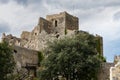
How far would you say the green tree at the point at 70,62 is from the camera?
132ft

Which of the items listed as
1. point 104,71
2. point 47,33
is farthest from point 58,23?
point 104,71

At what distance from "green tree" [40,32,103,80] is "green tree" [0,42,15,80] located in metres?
5.80

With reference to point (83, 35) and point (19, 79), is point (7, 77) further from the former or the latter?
point (83, 35)

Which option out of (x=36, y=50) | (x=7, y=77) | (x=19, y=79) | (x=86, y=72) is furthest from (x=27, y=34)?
(x=7, y=77)

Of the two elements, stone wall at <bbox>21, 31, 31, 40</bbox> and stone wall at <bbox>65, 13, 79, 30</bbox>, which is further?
stone wall at <bbox>65, 13, 79, 30</bbox>

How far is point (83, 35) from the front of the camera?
153 ft

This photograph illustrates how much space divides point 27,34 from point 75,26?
29.2 feet

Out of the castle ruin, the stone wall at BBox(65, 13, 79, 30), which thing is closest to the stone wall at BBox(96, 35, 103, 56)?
the castle ruin

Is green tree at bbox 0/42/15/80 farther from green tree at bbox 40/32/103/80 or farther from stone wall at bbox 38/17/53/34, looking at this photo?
stone wall at bbox 38/17/53/34

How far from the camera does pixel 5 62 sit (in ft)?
115

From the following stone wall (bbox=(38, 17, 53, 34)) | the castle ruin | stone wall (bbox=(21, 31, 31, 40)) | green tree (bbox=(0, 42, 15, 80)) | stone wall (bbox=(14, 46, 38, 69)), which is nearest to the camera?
green tree (bbox=(0, 42, 15, 80))

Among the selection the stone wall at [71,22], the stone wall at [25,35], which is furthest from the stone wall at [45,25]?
the stone wall at [71,22]

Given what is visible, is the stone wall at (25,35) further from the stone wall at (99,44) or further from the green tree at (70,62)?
the green tree at (70,62)

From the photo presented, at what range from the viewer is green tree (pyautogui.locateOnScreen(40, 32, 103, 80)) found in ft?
132
